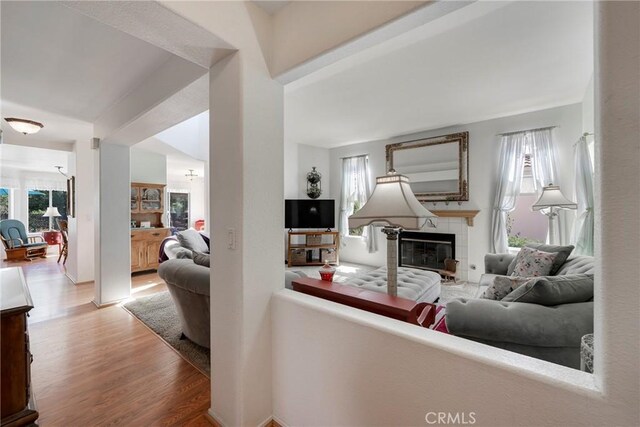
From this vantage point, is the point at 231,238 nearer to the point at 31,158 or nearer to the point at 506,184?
the point at 506,184

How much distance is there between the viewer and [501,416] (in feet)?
2.81

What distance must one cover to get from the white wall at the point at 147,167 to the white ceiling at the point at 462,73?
10.4ft

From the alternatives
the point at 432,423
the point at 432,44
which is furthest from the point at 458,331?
the point at 432,44

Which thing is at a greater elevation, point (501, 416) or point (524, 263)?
point (524, 263)

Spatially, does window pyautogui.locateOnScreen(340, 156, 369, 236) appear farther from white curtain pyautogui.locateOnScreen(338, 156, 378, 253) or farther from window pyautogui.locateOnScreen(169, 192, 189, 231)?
window pyautogui.locateOnScreen(169, 192, 189, 231)

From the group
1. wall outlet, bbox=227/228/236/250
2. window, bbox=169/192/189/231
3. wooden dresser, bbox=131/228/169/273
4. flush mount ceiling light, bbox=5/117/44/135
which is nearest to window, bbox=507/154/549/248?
wall outlet, bbox=227/228/236/250

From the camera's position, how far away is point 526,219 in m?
4.24

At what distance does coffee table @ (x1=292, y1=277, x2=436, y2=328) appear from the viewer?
1.27 m

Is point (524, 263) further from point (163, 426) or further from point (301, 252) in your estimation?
point (301, 252)

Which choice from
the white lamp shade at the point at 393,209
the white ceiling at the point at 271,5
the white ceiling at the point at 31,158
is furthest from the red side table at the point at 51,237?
the white lamp shade at the point at 393,209

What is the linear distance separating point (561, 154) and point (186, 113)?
16.3ft

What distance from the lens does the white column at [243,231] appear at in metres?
1.43

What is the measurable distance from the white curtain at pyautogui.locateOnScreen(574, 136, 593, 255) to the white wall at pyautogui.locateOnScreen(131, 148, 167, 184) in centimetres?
712

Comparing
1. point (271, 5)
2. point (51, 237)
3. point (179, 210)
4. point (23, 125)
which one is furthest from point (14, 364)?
point (51, 237)
